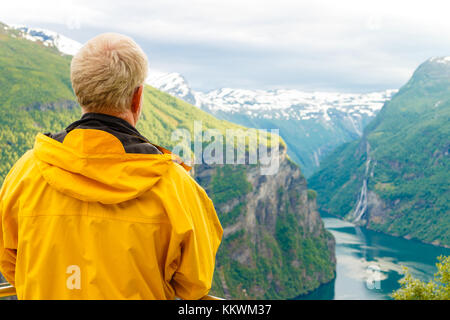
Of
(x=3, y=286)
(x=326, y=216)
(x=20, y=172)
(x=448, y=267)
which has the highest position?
(x=20, y=172)

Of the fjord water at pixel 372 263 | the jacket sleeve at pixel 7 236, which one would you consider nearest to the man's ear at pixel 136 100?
the jacket sleeve at pixel 7 236

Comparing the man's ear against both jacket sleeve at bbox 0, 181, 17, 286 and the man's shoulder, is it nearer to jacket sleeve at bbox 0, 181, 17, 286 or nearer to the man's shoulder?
the man's shoulder

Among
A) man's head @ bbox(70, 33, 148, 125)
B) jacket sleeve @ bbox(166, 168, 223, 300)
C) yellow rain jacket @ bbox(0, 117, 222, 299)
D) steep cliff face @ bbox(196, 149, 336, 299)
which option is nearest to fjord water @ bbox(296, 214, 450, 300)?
steep cliff face @ bbox(196, 149, 336, 299)

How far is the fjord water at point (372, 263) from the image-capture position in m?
93.0

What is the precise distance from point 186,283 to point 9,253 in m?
1.03

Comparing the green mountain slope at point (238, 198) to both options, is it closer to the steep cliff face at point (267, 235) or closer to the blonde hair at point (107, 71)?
the steep cliff face at point (267, 235)

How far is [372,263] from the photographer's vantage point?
10662 centimetres

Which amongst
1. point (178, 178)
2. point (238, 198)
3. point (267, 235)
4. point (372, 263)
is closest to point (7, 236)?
point (178, 178)

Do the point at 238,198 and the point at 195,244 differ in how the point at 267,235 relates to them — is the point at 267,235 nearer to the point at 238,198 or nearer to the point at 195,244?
the point at 238,198

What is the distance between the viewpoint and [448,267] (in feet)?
51.7

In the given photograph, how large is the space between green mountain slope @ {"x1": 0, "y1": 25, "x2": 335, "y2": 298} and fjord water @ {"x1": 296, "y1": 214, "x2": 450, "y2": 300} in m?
5.94

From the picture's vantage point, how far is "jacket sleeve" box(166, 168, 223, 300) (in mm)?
2371
